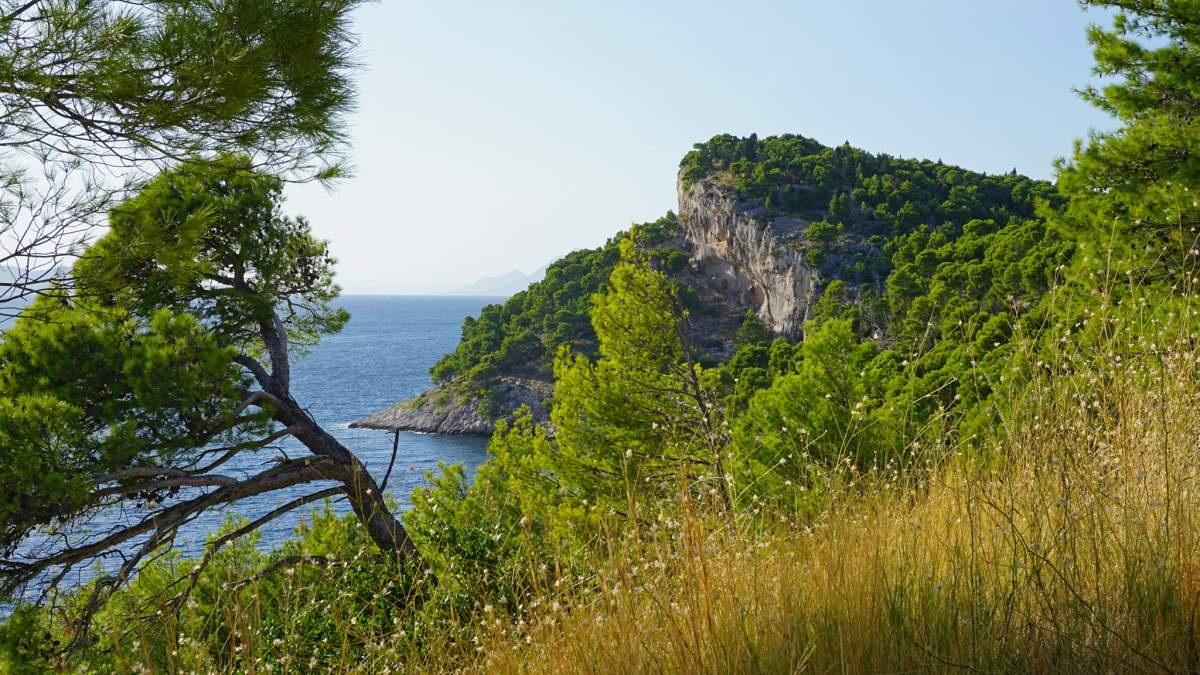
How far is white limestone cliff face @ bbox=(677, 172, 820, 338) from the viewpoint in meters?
65.0

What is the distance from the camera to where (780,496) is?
3334 millimetres

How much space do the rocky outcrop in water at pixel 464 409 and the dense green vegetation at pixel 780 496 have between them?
43.3m

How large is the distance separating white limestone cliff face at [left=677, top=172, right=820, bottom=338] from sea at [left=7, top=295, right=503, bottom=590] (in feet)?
87.8

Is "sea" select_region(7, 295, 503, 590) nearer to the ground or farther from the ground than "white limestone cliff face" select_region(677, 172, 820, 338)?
nearer to the ground

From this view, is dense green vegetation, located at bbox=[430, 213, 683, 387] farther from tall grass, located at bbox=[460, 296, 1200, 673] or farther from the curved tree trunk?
tall grass, located at bbox=[460, 296, 1200, 673]

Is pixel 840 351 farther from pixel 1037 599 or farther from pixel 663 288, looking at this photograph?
pixel 1037 599

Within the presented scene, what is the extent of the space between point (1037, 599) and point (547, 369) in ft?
200

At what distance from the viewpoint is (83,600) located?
21.2ft

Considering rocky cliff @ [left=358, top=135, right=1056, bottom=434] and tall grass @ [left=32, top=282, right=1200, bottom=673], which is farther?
rocky cliff @ [left=358, top=135, right=1056, bottom=434]

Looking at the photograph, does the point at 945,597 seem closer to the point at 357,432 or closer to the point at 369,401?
the point at 357,432

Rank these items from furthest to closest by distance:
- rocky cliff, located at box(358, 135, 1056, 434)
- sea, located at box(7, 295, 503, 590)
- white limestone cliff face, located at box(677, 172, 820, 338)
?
1. white limestone cliff face, located at box(677, 172, 820, 338)
2. rocky cliff, located at box(358, 135, 1056, 434)
3. sea, located at box(7, 295, 503, 590)

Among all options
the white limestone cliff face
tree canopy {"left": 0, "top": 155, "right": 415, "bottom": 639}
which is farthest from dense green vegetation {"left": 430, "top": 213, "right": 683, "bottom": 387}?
tree canopy {"left": 0, "top": 155, "right": 415, "bottom": 639}

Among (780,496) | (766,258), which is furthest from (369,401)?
(780,496)

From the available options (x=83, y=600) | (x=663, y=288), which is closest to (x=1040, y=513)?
(x=83, y=600)
